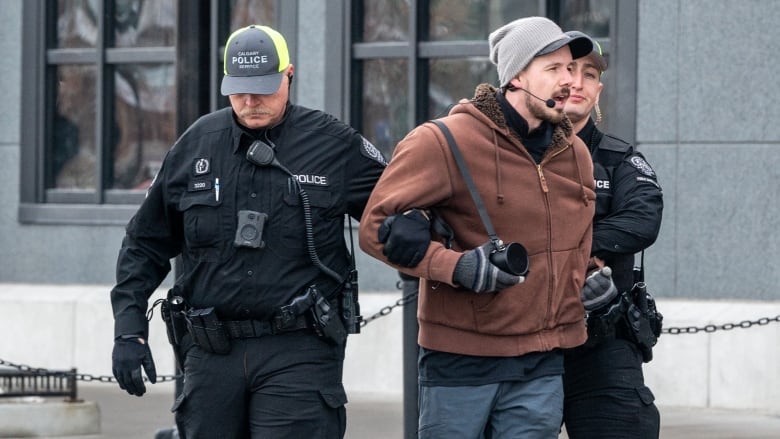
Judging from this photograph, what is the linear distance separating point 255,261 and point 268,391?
415 millimetres

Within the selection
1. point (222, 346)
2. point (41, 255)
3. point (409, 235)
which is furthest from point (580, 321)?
point (41, 255)

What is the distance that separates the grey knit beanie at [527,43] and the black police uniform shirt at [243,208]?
63 centimetres

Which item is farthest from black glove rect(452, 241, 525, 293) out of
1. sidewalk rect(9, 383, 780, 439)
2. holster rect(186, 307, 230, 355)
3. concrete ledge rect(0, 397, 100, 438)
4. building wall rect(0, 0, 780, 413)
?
building wall rect(0, 0, 780, 413)

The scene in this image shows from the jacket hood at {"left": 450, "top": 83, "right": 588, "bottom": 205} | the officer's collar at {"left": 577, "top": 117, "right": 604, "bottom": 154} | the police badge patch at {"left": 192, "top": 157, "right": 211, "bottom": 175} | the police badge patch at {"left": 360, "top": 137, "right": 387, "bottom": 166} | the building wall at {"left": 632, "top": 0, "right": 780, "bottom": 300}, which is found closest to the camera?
the jacket hood at {"left": 450, "top": 83, "right": 588, "bottom": 205}

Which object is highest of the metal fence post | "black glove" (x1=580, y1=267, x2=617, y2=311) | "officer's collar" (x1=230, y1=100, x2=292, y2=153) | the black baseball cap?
the black baseball cap

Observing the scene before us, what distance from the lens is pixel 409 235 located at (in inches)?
195

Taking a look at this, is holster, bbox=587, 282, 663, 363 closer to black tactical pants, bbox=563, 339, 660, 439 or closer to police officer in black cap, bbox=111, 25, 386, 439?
black tactical pants, bbox=563, 339, 660, 439

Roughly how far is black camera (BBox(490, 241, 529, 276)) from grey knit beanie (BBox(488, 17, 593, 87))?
638 millimetres

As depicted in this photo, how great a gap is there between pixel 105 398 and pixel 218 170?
20.2 ft

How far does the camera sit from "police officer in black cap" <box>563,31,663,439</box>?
559 cm

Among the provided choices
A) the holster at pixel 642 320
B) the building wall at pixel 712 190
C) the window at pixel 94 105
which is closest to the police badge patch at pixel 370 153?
the holster at pixel 642 320

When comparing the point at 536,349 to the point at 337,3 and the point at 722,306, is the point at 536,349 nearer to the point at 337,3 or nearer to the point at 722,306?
the point at 722,306

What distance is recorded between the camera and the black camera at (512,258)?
15.9ft

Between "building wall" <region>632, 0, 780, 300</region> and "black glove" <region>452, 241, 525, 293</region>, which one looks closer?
"black glove" <region>452, 241, 525, 293</region>
